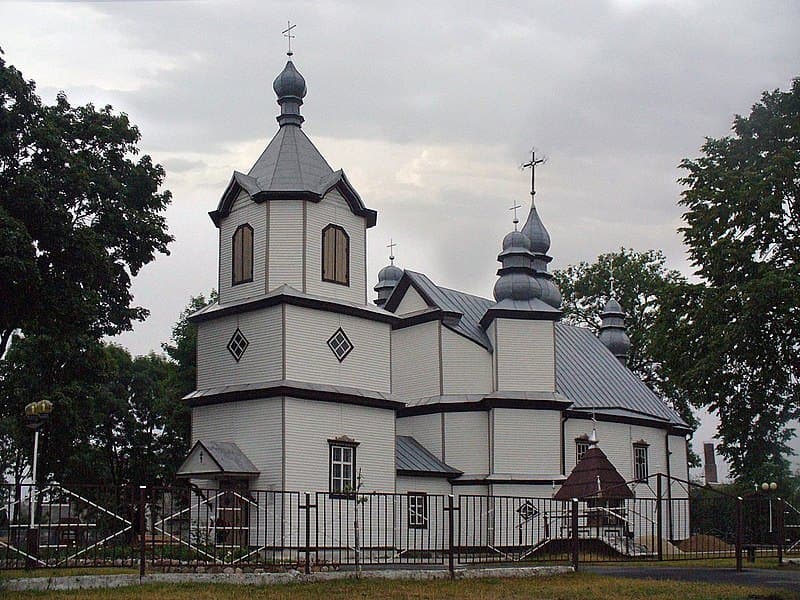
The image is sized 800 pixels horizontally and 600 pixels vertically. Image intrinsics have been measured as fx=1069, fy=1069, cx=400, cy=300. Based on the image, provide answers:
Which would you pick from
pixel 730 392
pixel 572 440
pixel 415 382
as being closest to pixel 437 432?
pixel 415 382

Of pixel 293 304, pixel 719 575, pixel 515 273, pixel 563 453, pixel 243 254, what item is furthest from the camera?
pixel 515 273

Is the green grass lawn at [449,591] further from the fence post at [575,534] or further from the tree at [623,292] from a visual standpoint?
the tree at [623,292]

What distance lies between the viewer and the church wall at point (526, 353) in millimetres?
34250

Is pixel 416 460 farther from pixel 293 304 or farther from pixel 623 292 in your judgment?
pixel 623 292

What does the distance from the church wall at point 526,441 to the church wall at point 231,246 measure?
9.59 metres

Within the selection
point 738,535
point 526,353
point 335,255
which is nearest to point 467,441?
point 526,353

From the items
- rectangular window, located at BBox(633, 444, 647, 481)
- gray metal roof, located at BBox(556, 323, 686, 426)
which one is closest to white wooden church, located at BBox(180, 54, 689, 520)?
gray metal roof, located at BBox(556, 323, 686, 426)

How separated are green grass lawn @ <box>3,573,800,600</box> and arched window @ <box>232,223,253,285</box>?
12483 millimetres

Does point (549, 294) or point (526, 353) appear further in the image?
point (549, 294)

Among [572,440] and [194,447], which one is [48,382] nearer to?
[194,447]

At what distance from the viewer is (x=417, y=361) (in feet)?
115

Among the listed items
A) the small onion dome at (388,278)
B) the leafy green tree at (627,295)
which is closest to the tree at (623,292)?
the leafy green tree at (627,295)

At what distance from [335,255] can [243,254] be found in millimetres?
2496

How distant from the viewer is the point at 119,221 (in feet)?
85.0
